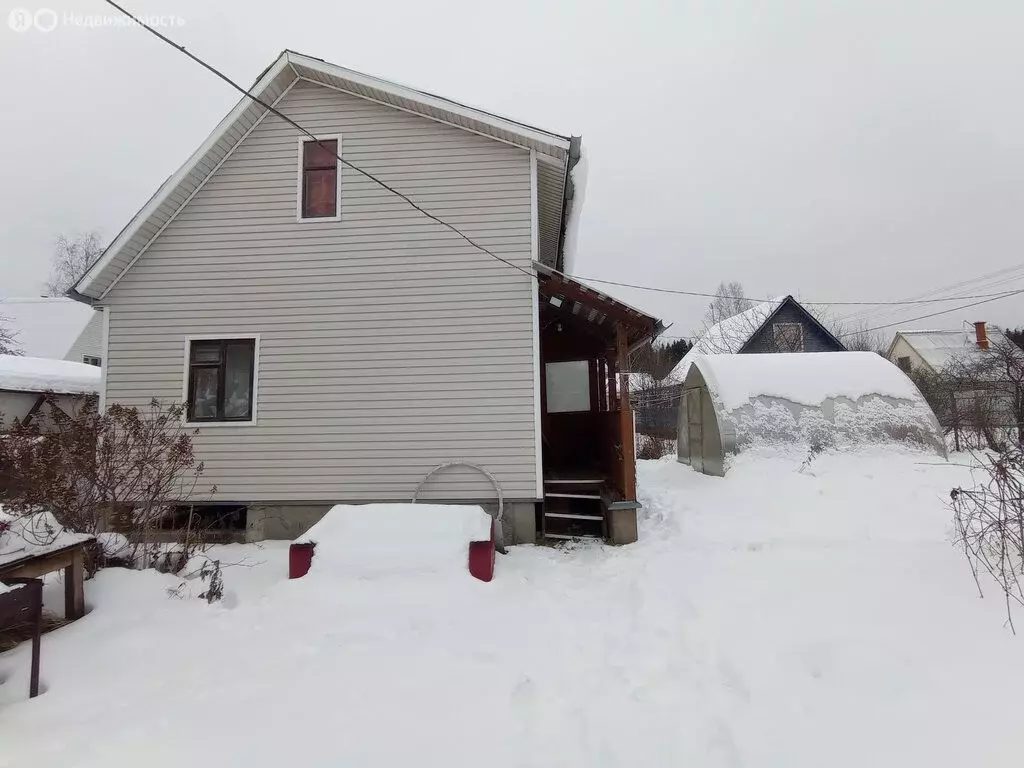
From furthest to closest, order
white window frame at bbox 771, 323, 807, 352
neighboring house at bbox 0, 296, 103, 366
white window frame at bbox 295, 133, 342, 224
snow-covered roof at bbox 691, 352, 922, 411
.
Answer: neighboring house at bbox 0, 296, 103, 366
white window frame at bbox 771, 323, 807, 352
snow-covered roof at bbox 691, 352, 922, 411
white window frame at bbox 295, 133, 342, 224

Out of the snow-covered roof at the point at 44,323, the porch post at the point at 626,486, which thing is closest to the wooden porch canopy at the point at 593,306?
the porch post at the point at 626,486

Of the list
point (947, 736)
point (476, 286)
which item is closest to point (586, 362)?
point (476, 286)

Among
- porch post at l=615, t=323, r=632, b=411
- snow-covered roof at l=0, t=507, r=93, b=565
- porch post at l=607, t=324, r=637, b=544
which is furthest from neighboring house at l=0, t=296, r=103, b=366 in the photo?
porch post at l=607, t=324, r=637, b=544

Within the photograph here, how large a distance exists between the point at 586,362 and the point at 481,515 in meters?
5.61

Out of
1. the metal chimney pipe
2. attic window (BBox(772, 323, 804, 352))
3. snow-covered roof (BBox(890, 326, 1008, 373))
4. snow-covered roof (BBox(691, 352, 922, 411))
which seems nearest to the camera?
snow-covered roof (BBox(691, 352, 922, 411))

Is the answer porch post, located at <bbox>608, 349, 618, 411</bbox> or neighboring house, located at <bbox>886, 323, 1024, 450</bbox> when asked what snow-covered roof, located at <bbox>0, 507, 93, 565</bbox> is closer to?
porch post, located at <bbox>608, 349, 618, 411</bbox>

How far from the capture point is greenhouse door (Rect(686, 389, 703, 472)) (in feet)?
38.2

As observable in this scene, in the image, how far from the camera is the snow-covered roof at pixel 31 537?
3.90 meters

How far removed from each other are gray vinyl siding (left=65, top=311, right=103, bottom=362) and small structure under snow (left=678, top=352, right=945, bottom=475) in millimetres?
27932

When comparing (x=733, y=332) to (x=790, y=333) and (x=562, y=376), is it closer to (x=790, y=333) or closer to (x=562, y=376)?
(x=790, y=333)

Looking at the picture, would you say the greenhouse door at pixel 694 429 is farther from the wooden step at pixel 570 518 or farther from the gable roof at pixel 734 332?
the gable roof at pixel 734 332

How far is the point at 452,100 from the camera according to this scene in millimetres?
7770

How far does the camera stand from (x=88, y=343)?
85.6ft

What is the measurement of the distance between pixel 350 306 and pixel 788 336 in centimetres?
2327
